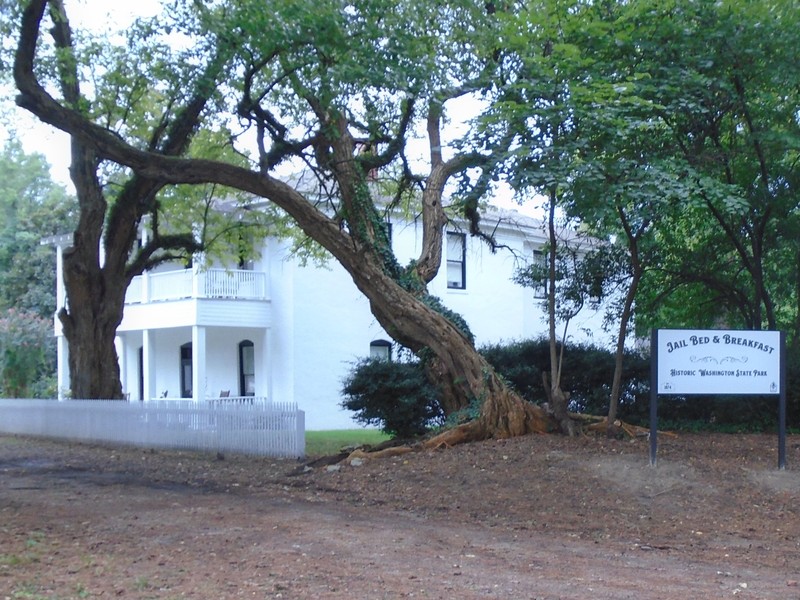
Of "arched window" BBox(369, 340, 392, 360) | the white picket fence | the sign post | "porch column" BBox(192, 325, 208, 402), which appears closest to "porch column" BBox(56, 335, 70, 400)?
"porch column" BBox(192, 325, 208, 402)

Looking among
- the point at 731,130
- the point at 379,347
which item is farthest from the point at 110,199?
the point at 731,130

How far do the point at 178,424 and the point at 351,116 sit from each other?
701 centimetres

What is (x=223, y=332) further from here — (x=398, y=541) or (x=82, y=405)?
(x=398, y=541)

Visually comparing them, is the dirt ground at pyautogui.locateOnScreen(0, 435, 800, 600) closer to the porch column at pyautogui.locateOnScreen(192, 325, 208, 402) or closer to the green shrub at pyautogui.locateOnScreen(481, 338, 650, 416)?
the green shrub at pyautogui.locateOnScreen(481, 338, 650, 416)

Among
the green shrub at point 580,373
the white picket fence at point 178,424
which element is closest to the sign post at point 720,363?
the green shrub at point 580,373

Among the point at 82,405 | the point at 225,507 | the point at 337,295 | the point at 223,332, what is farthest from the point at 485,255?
the point at 225,507

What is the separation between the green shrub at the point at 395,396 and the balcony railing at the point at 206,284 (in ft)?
32.0

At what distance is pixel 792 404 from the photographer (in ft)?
56.2

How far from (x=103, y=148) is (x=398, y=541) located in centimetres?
890

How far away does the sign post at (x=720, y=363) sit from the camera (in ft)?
41.8

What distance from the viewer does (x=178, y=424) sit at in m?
19.0

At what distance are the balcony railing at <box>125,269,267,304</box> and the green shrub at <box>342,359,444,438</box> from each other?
975cm

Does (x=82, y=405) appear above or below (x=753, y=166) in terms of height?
below

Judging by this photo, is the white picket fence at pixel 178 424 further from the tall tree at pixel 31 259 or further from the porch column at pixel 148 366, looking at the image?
the tall tree at pixel 31 259
